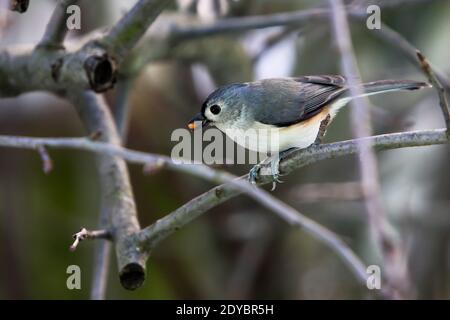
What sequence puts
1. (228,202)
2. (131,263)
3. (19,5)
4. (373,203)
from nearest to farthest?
(373,203) → (131,263) → (19,5) → (228,202)

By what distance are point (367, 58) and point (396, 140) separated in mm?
3002

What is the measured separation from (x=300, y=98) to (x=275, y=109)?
0.11 meters

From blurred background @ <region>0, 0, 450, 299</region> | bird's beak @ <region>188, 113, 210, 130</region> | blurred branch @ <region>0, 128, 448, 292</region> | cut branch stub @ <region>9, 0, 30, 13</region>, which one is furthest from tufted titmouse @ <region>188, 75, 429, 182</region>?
blurred background @ <region>0, 0, 450, 299</region>

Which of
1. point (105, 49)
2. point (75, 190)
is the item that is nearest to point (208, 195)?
point (105, 49)

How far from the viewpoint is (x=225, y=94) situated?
2947mm

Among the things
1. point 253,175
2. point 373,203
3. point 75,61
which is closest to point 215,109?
point 253,175

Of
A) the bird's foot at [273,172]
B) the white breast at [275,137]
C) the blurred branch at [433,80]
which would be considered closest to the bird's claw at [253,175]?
the bird's foot at [273,172]

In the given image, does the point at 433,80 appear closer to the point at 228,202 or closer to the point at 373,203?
the point at 373,203

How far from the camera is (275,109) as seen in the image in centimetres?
294

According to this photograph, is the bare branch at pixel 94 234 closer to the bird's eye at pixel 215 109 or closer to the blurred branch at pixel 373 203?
the bird's eye at pixel 215 109

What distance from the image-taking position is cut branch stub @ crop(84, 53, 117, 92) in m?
2.70

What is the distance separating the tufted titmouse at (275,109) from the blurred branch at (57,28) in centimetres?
63

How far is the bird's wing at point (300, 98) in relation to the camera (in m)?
2.89

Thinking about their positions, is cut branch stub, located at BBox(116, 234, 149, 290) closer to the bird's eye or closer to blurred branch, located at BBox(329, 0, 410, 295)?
the bird's eye
